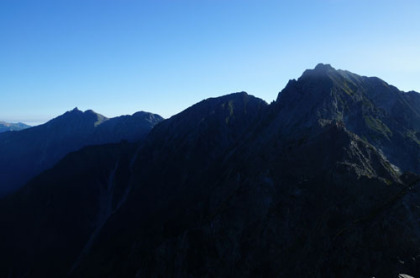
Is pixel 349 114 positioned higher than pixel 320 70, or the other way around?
pixel 320 70

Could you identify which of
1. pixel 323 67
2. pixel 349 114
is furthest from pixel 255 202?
pixel 323 67

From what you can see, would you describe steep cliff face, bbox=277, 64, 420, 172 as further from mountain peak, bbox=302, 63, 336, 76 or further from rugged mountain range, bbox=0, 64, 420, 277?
rugged mountain range, bbox=0, 64, 420, 277

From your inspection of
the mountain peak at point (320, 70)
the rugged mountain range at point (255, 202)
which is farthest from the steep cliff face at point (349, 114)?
the rugged mountain range at point (255, 202)

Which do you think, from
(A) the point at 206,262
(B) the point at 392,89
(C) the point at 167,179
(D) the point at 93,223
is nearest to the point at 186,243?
(A) the point at 206,262

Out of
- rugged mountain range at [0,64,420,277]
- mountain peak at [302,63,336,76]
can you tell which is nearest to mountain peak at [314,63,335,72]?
mountain peak at [302,63,336,76]

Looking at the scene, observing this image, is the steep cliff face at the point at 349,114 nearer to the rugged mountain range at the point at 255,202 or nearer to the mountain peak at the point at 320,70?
the mountain peak at the point at 320,70

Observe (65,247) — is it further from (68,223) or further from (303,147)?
(303,147)

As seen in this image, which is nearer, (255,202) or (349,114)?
(255,202)

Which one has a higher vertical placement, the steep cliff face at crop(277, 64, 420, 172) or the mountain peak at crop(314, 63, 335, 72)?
the mountain peak at crop(314, 63, 335, 72)

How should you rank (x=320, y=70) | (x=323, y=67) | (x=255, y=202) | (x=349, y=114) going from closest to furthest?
(x=255, y=202)
(x=349, y=114)
(x=320, y=70)
(x=323, y=67)

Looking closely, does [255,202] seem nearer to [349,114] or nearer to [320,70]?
[349,114]
